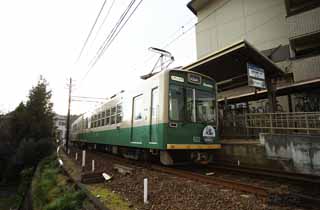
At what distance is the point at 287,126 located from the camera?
29.9 feet

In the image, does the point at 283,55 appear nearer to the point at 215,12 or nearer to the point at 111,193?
the point at 215,12

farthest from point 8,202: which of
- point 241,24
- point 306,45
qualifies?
point 306,45

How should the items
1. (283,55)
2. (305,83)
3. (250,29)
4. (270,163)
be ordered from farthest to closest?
(250,29), (283,55), (305,83), (270,163)

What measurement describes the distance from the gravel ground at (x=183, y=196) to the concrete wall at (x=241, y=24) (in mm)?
13543

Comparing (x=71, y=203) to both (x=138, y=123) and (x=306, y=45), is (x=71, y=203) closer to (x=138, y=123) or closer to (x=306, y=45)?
(x=138, y=123)

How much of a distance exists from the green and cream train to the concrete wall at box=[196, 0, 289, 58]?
10467 mm

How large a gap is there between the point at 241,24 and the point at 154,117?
14217mm

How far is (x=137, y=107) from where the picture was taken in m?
8.77

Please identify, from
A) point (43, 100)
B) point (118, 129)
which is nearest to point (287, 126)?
point (118, 129)

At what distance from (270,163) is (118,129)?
617cm

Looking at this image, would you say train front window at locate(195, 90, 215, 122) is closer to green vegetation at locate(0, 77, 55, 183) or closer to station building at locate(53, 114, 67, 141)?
green vegetation at locate(0, 77, 55, 183)

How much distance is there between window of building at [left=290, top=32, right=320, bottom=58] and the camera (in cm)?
1289

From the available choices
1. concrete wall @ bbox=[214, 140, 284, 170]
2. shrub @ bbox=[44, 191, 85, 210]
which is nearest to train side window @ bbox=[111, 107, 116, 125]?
concrete wall @ bbox=[214, 140, 284, 170]

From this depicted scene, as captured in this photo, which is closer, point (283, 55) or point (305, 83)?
point (305, 83)
